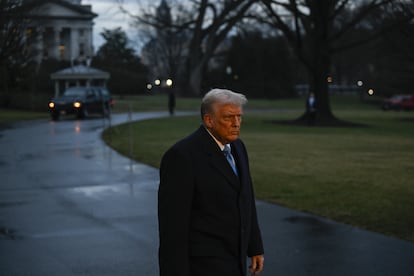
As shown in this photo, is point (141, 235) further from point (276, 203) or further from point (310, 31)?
point (310, 31)

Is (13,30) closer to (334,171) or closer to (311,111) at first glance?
(311,111)

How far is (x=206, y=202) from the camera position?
3.88m

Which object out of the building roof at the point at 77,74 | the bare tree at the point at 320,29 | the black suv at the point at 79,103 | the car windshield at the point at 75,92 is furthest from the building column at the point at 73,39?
the bare tree at the point at 320,29

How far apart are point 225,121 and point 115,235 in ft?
16.4

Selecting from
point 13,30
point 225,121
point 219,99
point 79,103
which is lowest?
point 79,103

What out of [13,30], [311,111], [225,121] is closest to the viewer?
[225,121]

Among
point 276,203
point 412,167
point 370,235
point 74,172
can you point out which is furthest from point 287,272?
point 412,167

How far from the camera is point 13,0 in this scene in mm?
35250

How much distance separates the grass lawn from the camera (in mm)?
10211

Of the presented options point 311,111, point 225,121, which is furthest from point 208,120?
point 311,111

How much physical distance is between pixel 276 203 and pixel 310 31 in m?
28.1

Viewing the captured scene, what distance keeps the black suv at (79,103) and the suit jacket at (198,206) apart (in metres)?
33.3

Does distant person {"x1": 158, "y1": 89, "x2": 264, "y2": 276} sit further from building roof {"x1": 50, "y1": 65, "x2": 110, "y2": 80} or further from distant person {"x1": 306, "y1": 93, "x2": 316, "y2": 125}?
building roof {"x1": 50, "y1": 65, "x2": 110, "y2": 80}

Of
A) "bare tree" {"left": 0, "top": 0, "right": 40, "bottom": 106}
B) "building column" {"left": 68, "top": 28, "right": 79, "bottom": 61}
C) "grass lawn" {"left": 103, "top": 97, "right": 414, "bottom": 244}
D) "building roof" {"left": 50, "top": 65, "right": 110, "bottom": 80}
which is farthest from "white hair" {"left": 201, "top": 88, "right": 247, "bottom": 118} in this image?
"building column" {"left": 68, "top": 28, "right": 79, "bottom": 61}
